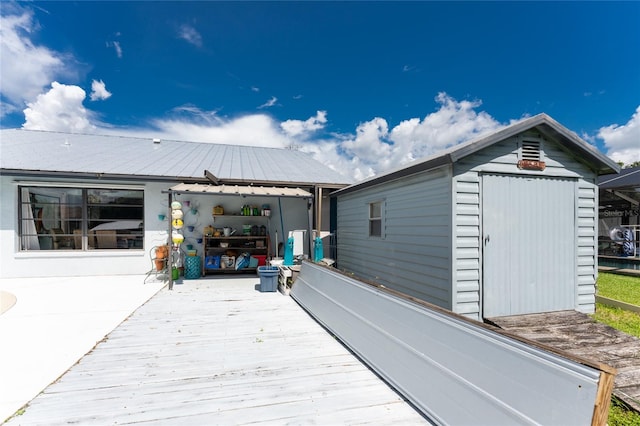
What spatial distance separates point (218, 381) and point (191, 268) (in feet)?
18.0

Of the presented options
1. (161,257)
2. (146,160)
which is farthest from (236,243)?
(146,160)

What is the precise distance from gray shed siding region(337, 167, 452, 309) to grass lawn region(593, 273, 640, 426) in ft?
6.74

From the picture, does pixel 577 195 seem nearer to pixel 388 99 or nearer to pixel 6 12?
pixel 388 99

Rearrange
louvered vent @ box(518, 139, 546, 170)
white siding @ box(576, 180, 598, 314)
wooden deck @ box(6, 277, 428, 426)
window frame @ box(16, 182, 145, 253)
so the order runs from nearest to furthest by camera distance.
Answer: wooden deck @ box(6, 277, 428, 426) → louvered vent @ box(518, 139, 546, 170) → white siding @ box(576, 180, 598, 314) → window frame @ box(16, 182, 145, 253)

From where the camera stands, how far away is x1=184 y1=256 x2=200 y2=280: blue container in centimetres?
754

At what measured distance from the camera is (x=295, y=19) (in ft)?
29.4

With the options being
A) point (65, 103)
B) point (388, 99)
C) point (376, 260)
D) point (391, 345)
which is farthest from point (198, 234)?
point (65, 103)

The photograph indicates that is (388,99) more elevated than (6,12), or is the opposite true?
(388,99)

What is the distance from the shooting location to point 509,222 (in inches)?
175

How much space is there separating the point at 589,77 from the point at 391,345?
16357mm

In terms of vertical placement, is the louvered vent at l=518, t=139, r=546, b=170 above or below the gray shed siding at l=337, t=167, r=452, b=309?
above

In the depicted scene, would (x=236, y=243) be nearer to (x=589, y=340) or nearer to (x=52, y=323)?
Answer: (x=52, y=323)

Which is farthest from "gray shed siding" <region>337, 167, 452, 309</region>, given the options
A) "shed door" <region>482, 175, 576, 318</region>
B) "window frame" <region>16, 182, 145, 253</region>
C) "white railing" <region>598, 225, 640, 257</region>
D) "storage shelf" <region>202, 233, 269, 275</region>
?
"white railing" <region>598, 225, 640, 257</region>

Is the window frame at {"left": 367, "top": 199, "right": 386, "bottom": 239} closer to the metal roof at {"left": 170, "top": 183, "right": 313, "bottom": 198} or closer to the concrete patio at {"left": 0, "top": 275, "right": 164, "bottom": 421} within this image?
the metal roof at {"left": 170, "top": 183, "right": 313, "bottom": 198}
